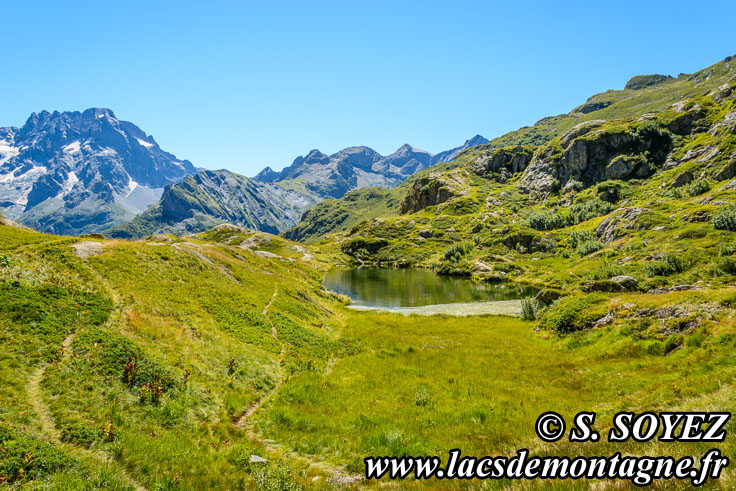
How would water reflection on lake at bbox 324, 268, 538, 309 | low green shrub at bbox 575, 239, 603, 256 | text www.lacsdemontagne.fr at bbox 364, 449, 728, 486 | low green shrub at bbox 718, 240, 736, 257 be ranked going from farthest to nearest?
low green shrub at bbox 575, 239, 603, 256 → water reflection on lake at bbox 324, 268, 538, 309 → low green shrub at bbox 718, 240, 736, 257 → text www.lacsdemontagne.fr at bbox 364, 449, 728, 486

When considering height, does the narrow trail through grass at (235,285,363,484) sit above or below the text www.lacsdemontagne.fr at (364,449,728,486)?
below

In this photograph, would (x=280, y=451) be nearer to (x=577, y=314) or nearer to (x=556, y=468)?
(x=556, y=468)

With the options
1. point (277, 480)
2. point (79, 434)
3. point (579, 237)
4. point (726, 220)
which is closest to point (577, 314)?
point (277, 480)

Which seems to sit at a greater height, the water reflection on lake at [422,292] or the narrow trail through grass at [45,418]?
the narrow trail through grass at [45,418]

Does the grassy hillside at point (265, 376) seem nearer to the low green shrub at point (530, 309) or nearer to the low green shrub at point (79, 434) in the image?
the low green shrub at point (79, 434)

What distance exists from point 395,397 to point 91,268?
925 inches

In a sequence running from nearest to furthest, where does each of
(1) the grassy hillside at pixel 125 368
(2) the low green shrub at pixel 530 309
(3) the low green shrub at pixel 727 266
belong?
1. (1) the grassy hillside at pixel 125 368
2. (2) the low green shrub at pixel 530 309
3. (3) the low green shrub at pixel 727 266

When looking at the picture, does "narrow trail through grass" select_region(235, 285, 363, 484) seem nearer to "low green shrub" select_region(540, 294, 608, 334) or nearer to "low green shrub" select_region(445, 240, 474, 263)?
"low green shrub" select_region(540, 294, 608, 334)

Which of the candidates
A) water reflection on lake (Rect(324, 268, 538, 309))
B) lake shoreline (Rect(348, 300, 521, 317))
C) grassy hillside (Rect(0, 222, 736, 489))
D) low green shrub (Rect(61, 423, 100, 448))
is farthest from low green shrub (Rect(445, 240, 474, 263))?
low green shrub (Rect(61, 423, 100, 448))

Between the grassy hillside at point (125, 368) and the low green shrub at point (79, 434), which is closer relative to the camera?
the grassy hillside at point (125, 368)

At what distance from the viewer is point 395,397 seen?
58.5ft

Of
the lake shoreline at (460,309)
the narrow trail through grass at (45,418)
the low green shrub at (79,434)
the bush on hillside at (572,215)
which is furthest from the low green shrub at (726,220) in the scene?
the low green shrub at (79,434)

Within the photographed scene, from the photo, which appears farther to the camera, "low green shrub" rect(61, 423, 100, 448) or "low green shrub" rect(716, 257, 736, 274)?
"low green shrub" rect(716, 257, 736, 274)

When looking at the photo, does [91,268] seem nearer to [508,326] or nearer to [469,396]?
[469,396]
